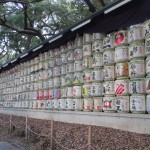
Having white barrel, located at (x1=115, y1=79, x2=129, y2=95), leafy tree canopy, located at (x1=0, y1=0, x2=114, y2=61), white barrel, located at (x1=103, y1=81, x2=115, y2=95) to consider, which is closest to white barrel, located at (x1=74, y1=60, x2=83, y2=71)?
white barrel, located at (x1=103, y1=81, x2=115, y2=95)

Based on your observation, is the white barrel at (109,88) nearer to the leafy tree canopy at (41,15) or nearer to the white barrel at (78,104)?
the white barrel at (78,104)

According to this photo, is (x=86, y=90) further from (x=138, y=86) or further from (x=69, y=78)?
(x=138, y=86)

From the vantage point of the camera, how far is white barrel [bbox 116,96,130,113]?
7.45 m

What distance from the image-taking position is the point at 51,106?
11.8 m

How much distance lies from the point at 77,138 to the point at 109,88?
1638 millimetres

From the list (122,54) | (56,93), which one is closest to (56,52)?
(56,93)

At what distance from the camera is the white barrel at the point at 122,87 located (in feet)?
24.7

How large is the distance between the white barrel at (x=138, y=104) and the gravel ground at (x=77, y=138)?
0.59m

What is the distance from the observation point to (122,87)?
7637 mm

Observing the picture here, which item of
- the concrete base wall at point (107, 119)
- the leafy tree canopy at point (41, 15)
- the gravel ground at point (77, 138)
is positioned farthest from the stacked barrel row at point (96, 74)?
the leafy tree canopy at point (41, 15)

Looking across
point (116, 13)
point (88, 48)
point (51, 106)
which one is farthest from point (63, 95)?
point (116, 13)

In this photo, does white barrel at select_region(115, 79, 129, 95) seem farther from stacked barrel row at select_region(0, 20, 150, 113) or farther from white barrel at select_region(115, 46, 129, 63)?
white barrel at select_region(115, 46, 129, 63)

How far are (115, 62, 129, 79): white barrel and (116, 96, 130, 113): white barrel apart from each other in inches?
22.4

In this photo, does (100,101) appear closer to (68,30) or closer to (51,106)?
(68,30)
